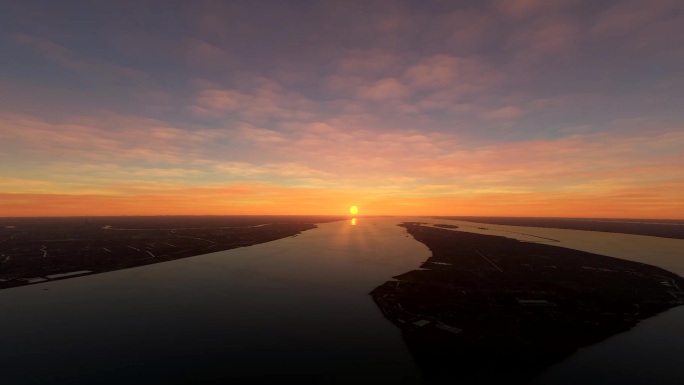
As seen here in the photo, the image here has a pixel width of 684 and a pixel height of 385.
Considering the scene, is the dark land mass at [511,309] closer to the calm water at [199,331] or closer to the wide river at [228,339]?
the wide river at [228,339]

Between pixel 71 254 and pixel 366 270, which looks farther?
pixel 71 254

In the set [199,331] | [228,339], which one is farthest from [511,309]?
[199,331]

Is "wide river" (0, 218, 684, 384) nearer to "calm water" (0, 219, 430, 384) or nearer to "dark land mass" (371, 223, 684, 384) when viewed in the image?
"calm water" (0, 219, 430, 384)

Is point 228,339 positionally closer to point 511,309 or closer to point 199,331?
point 199,331

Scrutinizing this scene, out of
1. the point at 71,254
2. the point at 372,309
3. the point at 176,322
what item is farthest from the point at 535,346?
the point at 71,254

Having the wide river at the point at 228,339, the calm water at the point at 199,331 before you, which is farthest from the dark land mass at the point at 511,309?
the calm water at the point at 199,331

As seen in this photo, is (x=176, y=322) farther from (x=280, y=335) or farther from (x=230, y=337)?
(x=280, y=335)
